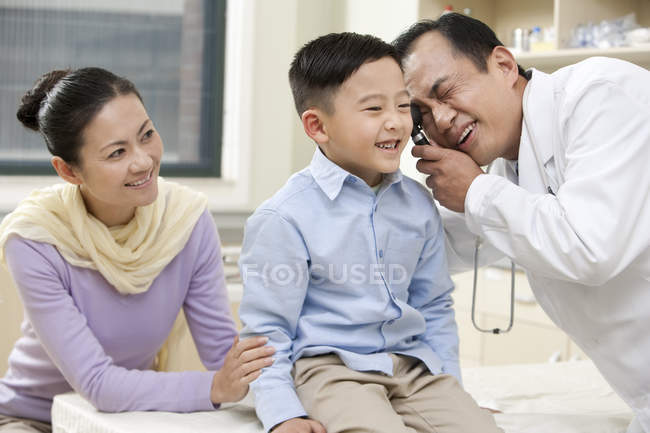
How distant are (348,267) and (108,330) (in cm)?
56

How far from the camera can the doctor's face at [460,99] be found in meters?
1.54

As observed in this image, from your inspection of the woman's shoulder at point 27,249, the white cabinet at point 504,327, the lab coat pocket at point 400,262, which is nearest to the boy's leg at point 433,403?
the lab coat pocket at point 400,262

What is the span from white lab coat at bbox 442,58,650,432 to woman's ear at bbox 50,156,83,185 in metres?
0.80

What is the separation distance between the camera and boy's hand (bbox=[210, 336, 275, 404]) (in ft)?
4.46

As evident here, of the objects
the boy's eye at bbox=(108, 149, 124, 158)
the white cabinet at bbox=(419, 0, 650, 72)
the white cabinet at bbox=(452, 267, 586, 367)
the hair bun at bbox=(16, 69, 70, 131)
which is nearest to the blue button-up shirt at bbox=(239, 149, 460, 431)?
the boy's eye at bbox=(108, 149, 124, 158)

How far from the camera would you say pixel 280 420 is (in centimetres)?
130

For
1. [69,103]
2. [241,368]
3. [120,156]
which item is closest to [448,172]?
[241,368]

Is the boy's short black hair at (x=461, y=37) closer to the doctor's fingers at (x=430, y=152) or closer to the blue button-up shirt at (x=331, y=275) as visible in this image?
the doctor's fingers at (x=430, y=152)

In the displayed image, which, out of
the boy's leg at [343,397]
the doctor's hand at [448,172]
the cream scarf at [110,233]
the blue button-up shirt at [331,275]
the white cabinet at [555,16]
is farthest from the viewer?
the white cabinet at [555,16]

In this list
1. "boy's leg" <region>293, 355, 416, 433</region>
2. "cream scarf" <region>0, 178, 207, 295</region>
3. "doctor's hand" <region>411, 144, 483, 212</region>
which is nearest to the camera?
"boy's leg" <region>293, 355, 416, 433</region>

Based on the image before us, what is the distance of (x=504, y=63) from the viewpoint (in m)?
1.61

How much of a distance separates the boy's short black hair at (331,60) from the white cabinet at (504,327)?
184cm

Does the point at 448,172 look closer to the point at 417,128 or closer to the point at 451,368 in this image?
the point at 417,128

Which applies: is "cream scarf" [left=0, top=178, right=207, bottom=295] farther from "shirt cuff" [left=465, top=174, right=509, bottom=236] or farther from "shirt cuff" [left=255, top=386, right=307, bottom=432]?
"shirt cuff" [left=465, top=174, right=509, bottom=236]
